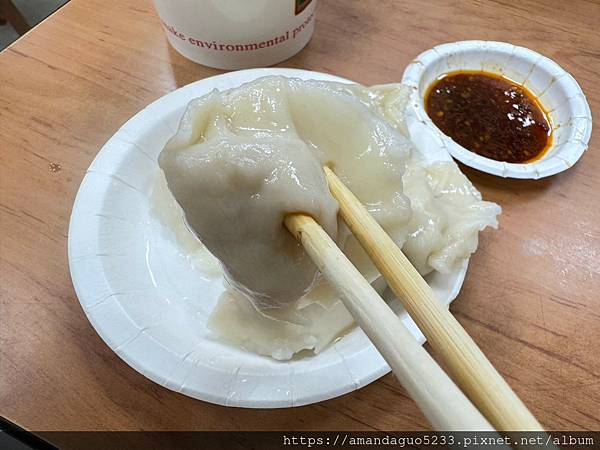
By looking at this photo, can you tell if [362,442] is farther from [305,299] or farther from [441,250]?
[441,250]

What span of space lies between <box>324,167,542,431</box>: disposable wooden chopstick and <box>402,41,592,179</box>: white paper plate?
2.05 feet

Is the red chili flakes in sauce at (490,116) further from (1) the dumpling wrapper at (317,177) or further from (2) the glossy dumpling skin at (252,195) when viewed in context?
(2) the glossy dumpling skin at (252,195)

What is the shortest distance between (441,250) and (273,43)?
84cm

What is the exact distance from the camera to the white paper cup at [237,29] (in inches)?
49.7

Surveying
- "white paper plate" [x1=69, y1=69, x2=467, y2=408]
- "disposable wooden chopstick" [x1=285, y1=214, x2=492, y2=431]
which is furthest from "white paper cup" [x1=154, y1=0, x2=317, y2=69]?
"disposable wooden chopstick" [x1=285, y1=214, x2=492, y2=431]

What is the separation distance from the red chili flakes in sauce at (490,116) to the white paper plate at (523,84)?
0.09ft

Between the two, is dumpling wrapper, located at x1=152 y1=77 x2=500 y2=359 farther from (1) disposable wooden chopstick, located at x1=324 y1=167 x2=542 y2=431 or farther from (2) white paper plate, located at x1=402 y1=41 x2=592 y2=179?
(2) white paper plate, located at x1=402 y1=41 x2=592 y2=179

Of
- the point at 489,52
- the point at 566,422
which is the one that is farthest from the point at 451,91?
the point at 566,422

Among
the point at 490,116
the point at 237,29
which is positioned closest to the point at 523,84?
the point at 490,116

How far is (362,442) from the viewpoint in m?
0.92

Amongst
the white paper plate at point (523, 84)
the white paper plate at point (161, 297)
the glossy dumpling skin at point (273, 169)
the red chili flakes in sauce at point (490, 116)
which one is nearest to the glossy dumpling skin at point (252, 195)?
the glossy dumpling skin at point (273, 169)

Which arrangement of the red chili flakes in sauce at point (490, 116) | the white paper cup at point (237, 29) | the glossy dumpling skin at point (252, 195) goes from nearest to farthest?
the glossy dumpling skin at point (252, 195) < the white paper cup at point (237, 29) < the red chili flakes in sauce at point (490, 116)

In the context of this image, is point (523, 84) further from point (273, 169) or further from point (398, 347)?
point (398, 347)

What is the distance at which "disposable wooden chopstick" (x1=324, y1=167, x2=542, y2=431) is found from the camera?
461 millimetres
